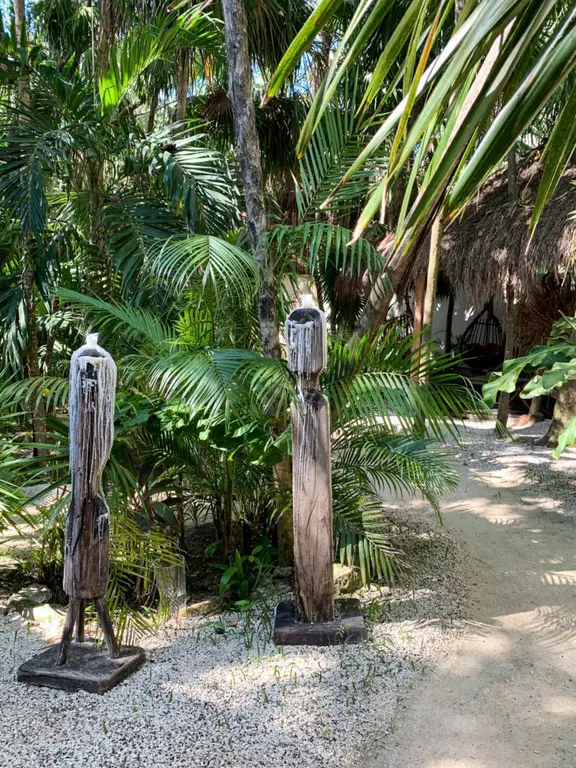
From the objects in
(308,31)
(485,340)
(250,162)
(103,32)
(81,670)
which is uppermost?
(103,32)

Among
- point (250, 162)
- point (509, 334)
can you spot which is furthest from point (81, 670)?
point (509, 334)

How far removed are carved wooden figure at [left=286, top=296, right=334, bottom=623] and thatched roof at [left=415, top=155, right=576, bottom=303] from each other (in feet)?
11.4

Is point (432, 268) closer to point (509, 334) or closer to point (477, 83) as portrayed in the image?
point (509, 334)

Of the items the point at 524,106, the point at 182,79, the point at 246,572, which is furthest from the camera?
the point at 182,79

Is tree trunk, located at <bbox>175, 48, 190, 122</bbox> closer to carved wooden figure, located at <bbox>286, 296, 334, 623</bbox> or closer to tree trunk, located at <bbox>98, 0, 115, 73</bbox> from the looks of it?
tree trunk, located at <bbox>98, 0, 115, 73</bbox>

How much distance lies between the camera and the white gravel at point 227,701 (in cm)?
214

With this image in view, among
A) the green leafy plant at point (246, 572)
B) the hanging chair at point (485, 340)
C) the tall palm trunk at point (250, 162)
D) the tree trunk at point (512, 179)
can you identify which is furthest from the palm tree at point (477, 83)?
the hanging chair at point (485, 340)

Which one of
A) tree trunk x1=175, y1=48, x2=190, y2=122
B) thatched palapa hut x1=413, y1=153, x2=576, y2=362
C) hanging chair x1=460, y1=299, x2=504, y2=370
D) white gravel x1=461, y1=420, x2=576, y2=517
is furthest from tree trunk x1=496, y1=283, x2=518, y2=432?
tree trunk x1=175, y1=48, x2=190, y2=122

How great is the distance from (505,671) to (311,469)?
1087 mm

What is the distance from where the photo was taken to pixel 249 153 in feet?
10.6

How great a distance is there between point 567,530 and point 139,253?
123 inches

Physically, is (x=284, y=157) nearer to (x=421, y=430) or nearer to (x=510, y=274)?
(x=510, y=274)

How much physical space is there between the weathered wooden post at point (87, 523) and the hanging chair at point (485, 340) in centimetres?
721

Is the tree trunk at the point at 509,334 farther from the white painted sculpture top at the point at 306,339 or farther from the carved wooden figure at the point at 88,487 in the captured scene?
the carved wooden figure at the point at 88,487
